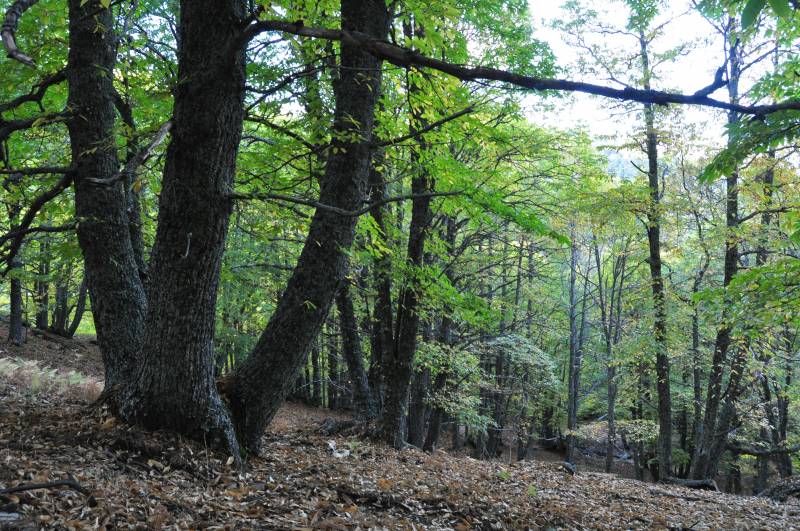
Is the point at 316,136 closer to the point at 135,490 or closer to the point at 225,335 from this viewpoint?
the point at 135,490

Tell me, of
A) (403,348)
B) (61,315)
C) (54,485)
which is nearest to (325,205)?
(54,485)

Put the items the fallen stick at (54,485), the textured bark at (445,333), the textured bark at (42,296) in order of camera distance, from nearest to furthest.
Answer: the fallen stick at (54,485) → the textured bark at (445,333) → the textured bark at (42,296)

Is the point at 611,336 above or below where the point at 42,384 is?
above

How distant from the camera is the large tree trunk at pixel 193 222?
3.59 meters

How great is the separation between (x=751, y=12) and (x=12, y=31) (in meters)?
2.82

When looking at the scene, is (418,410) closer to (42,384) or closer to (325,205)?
(42,384)

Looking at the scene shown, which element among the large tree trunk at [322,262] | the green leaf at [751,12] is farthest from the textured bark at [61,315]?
the green leaf at [751,12]

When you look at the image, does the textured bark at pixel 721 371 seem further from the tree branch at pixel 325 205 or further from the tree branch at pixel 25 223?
the tree branch at pixel 25 223

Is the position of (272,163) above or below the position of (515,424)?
above

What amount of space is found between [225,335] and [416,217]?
11.4m

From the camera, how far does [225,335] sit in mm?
17266

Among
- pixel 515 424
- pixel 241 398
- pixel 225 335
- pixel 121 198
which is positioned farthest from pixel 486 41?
pixel 515 424

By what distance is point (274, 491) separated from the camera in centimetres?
378

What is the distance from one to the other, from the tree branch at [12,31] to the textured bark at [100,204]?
8.62 ft
